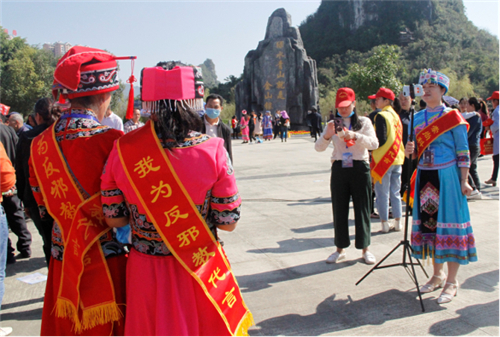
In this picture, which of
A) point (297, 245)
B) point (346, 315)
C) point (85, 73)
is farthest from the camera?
point (297, 245)

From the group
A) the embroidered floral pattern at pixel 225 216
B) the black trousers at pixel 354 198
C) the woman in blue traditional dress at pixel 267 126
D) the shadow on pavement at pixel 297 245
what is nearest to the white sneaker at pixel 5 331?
the embroidered floral pattern at pixel 225 216

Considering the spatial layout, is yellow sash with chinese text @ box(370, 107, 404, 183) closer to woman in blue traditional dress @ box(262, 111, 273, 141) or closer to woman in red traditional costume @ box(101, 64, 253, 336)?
woman in red traditional costume @ box(101, 64, 253, 336)

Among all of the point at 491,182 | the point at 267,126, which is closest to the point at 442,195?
the point at 491,182

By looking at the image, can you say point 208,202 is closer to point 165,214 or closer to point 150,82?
point 165,214

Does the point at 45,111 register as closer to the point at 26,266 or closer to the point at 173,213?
the point at 26,266

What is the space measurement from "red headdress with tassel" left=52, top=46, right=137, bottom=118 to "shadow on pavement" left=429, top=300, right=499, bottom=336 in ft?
8.88

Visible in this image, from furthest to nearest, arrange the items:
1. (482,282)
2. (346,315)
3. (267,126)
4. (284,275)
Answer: (267,126), (284,275), (482,282), (346,315)

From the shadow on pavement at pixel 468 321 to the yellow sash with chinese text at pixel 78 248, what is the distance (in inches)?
88.1

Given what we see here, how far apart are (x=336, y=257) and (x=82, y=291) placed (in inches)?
112

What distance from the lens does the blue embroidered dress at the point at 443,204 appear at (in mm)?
3307

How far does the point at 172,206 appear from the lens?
1.85 meters

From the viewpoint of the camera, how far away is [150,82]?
1848 mm

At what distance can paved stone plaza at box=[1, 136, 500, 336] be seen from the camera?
2.99m

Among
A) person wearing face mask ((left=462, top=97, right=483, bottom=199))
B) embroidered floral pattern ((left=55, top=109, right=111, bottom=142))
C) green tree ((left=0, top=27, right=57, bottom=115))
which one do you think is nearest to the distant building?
embroidered floral pattern ((left=55, top=109, right=111, bottom=142))
